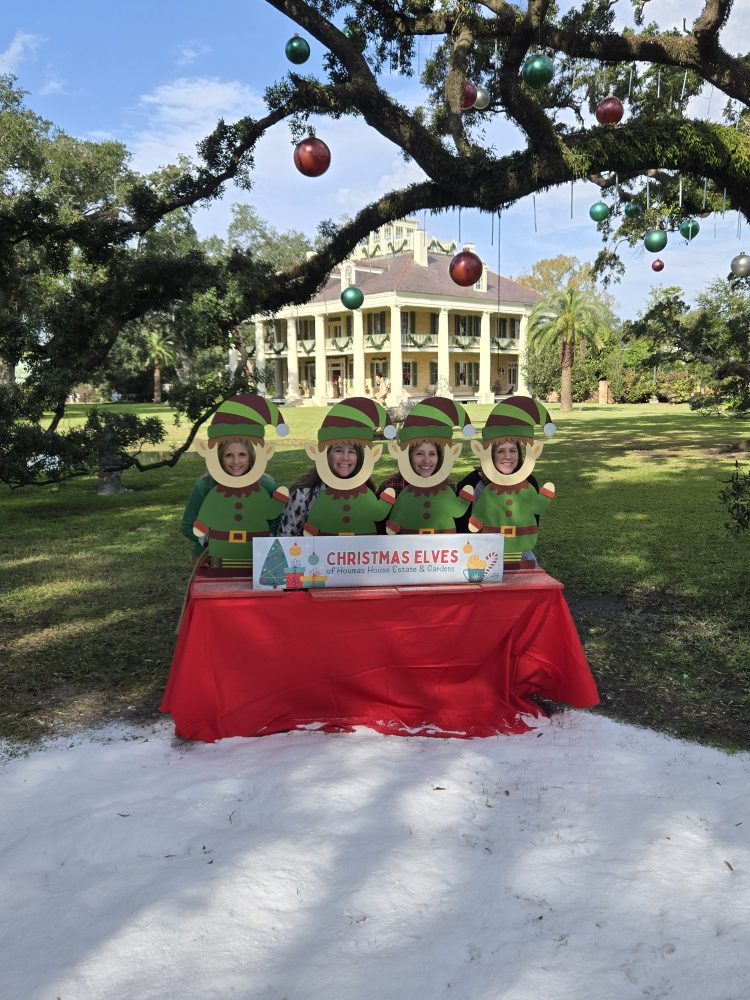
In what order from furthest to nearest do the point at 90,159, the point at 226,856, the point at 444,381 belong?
the point at 444,381 < the point at 90,159 < the point at 226,856

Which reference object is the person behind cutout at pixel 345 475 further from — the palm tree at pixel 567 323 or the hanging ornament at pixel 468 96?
the palm tree at pixel 567 323

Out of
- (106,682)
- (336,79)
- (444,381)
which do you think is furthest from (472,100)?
(444,381)

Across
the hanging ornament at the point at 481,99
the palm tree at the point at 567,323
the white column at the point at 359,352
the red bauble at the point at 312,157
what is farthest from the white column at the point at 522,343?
the red bauble at the point at 312,157

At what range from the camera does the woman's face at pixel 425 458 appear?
3.99m

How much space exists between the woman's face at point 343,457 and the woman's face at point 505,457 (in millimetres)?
822

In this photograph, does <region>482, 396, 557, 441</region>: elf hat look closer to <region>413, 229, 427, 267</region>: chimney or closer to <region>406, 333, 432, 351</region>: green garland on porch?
<region>406, 333, 432, 351</region>: green garland on porch

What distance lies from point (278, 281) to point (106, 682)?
5953 mm

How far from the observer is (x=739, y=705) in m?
4.03

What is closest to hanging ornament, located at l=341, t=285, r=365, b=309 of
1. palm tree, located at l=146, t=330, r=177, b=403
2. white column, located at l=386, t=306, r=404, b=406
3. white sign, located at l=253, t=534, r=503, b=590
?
white sign, located at l=253, t=534, r=503, b=590

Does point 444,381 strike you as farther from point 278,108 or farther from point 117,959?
point 117,959

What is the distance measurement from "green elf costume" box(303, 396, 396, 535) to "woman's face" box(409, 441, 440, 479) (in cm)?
23

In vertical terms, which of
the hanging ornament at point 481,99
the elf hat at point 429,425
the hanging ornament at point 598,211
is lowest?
the elf hat at point 429,425

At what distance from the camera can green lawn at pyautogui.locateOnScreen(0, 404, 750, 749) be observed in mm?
4148

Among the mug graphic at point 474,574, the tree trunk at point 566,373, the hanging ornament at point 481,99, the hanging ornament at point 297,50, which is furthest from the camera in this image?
the tree trunk at point 566,373
